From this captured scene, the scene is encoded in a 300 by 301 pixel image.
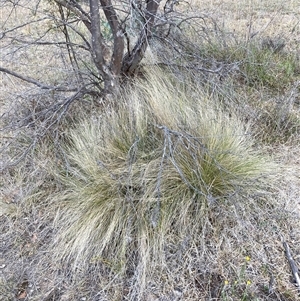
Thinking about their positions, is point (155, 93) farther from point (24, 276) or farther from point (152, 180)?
point (24, 276)

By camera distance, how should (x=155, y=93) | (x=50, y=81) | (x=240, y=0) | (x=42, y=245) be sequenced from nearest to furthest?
(x=42, y=245) → (x=155, y=93) → (x=50, y=81) → (x=240, y=0)

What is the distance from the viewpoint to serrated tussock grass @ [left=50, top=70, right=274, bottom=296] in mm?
1702

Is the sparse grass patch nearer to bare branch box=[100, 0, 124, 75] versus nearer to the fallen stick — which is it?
bare branch box=[100, 0, 124, 75]

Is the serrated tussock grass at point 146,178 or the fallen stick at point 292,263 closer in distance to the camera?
the fallen stick at point 292,263

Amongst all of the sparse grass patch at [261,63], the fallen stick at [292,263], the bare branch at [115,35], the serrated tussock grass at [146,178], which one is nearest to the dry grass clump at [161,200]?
the serrated tussock grass at [146,178]

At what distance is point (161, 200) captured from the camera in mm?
1782

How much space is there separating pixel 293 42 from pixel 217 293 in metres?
2.96

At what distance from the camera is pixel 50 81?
3.19 metres

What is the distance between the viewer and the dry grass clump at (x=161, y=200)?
164 centimetres

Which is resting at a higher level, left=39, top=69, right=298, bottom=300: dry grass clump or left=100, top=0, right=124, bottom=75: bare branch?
left=100, top=0, right=124, bottom=75: bare branch

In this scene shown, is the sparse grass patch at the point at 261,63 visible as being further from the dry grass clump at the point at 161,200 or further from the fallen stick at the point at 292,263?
the fallen stick at the point at 292,263

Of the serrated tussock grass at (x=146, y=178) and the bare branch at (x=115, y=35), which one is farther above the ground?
the bare branch at (x=115, y=35)

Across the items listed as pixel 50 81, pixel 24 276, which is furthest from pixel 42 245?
pixel 50 81

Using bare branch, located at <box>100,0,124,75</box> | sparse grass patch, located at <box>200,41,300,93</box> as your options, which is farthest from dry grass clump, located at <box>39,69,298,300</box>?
sparse grass patch, located at <box>200,41,300,93</box>
